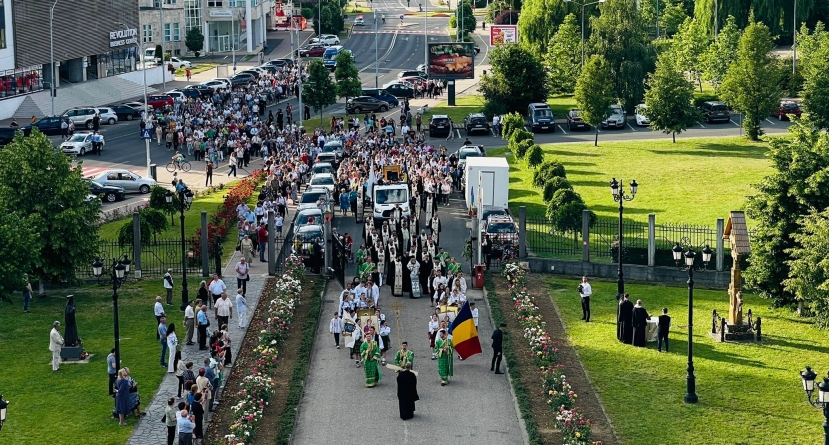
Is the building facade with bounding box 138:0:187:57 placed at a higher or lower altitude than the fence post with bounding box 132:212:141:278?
higher

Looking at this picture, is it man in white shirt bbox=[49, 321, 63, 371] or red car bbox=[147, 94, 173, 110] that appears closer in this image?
man in white shirt bbox=[49, 321, 63, 371]

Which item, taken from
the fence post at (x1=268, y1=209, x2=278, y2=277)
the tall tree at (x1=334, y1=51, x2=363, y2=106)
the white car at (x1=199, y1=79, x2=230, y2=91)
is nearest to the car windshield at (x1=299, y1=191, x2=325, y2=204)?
the fence post at (x1=268, y1=209, x2=278, y2=277)

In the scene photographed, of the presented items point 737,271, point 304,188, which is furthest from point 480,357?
point 304,188

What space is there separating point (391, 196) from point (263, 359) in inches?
730

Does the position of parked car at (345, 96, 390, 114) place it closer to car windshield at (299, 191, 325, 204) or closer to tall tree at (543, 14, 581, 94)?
tall tree at (543, 14, 581, 94)

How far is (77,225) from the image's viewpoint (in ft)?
144

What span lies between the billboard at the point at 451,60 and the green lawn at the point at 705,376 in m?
49.0

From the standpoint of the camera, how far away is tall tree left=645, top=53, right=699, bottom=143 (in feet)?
243

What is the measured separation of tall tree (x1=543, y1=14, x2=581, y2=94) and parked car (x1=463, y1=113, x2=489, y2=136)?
1236cm

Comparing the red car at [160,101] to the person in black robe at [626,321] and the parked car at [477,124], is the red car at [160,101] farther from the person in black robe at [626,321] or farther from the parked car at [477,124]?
the person in black robe at [626,321]

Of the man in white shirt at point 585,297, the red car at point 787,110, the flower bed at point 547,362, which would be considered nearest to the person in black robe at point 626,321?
the flower bed at point 547,362

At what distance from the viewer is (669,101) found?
7444 centimetres

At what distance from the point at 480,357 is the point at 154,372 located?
8308 mm

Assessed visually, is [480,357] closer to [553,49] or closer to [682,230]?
[682,230]
